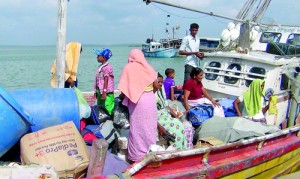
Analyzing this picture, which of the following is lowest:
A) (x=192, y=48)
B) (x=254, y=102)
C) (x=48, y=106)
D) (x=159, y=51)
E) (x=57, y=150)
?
(x=159, y=51)

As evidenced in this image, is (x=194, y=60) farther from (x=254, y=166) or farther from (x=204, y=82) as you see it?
(x=254, y=166)

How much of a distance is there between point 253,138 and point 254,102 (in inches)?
48.1

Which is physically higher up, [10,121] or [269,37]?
[269,37]

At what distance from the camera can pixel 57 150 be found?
3.49 metres

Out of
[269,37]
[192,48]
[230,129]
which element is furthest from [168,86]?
[269,37]

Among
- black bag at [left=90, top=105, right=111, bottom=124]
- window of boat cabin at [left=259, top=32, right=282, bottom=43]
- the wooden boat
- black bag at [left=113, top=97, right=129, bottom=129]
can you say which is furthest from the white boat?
black bag at [left=113, top=97, right=129, bottom=129]

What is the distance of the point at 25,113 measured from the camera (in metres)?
3.50

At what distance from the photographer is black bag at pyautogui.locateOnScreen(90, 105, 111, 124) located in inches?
186

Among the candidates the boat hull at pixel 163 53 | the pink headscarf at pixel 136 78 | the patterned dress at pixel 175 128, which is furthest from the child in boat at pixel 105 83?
the boat hull at pixel 163 53

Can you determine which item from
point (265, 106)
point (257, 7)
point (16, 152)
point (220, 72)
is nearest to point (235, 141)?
point (265, 106)

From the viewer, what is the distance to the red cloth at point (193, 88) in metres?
5.79

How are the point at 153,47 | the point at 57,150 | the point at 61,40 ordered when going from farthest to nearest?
the point at 153,47, the point at 61,40, the point at 57,150

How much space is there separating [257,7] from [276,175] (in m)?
8.16

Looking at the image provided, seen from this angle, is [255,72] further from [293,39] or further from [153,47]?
[153,47]
